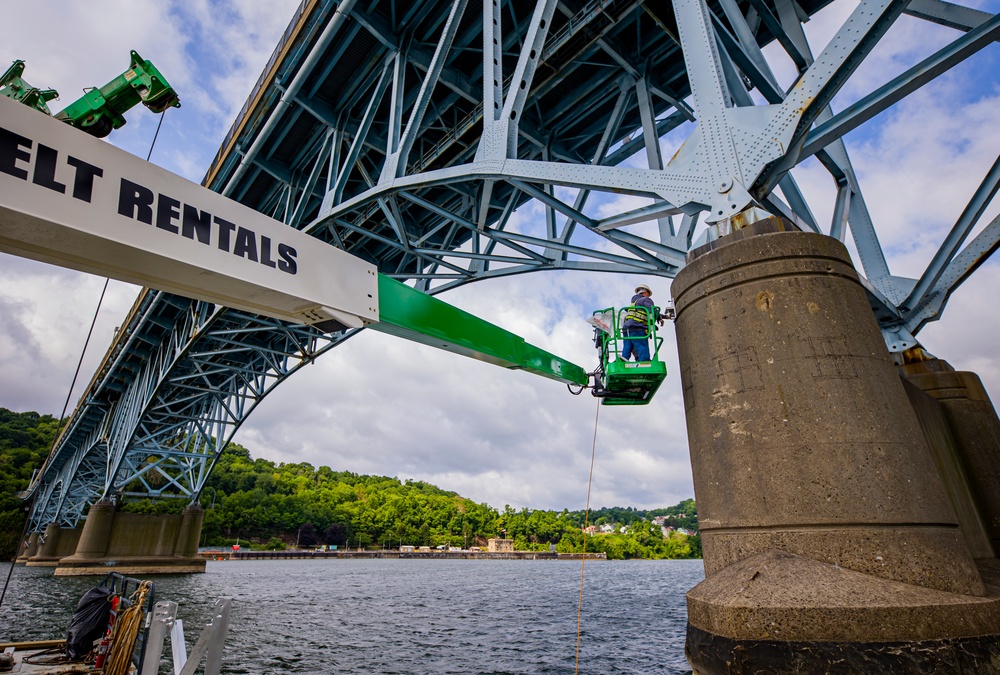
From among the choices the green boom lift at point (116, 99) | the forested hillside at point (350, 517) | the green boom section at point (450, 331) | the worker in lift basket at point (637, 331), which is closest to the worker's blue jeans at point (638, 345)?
the worker in lift basket at point (637, 331)

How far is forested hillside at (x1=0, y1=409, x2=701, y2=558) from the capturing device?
103 m

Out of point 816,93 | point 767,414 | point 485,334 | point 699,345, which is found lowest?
point 767,414

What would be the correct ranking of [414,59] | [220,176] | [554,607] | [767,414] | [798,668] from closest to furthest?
[798,668] < [767,414] < [414,59] < [220,176] < [554,607]

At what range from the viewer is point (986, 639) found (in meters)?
2.45

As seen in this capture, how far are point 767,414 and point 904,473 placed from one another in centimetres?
72

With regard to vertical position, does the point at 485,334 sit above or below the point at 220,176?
below

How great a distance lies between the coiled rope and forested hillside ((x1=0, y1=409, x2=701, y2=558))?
83.3 m

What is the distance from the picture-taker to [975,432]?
5.66m

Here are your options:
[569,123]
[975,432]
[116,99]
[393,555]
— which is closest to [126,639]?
[116,99]

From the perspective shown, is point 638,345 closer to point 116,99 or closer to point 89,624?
point 89,624

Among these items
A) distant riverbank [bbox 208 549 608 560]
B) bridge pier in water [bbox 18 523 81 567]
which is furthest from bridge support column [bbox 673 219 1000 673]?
distant riverbank [bbox 208 549 608 560]

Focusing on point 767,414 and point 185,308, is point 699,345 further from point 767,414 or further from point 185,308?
point 185,308

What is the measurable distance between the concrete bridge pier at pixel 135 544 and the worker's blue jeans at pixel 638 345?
135 feet

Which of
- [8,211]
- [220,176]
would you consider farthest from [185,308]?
[8,211]
